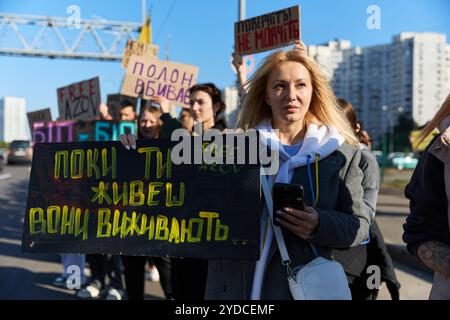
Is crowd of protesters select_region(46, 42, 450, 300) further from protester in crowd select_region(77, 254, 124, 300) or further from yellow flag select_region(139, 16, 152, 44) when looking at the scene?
yellow flag select_region(139, 16, 152, 44)

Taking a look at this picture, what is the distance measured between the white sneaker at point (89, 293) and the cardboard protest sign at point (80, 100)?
1.81 metres

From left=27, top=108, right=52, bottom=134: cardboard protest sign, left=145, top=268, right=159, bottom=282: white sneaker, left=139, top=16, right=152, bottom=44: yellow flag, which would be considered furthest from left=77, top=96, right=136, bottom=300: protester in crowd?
left=139, top=16, right=152, bottom=44: yellow flag

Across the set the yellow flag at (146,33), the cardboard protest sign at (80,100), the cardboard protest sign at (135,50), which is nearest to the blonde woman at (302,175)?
the cardboard protest sign at (80,100)

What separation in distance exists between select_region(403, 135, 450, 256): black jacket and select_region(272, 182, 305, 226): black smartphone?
0.39 metres

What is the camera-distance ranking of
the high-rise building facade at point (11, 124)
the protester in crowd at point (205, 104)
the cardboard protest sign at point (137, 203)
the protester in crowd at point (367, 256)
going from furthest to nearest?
the high-rise building facade at point (11, 124), the protester in crowd at point (205, 104), the protester in crowd at point (367, 256), the cardboard protest sign at point (137, 203)

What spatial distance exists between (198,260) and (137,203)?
157cm

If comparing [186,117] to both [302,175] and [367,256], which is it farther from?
[302,175]

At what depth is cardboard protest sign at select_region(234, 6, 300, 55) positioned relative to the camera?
3.67m

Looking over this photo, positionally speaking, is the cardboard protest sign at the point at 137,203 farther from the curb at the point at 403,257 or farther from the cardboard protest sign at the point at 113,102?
the curb at the point at 403,257

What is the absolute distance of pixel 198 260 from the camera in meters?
3.70

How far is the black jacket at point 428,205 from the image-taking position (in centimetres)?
169

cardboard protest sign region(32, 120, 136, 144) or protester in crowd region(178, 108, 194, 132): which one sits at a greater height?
protester in crowd region(178, 108, 194, 132)

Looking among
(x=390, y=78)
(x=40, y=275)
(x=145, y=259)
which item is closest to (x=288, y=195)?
(x=145, y=259)

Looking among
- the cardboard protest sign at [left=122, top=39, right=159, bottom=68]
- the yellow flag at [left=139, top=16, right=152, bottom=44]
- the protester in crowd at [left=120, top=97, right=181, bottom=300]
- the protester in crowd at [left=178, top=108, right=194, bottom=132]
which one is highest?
the yellow flag at [left=139, top=16, right=152, bottom=44]
